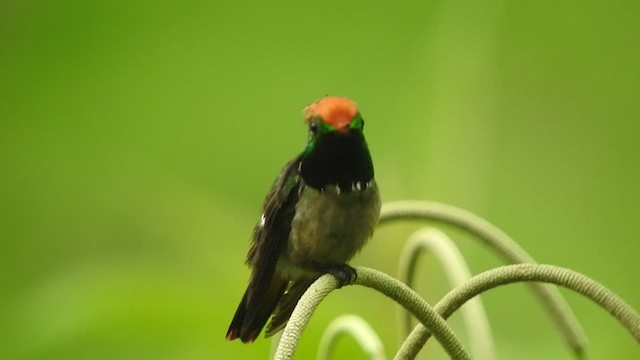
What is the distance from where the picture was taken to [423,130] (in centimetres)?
235

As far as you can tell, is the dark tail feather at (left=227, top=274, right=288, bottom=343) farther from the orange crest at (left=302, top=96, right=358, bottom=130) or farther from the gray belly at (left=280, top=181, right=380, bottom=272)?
the orange crest at (left=302, top=96, right=358, bottom=130)

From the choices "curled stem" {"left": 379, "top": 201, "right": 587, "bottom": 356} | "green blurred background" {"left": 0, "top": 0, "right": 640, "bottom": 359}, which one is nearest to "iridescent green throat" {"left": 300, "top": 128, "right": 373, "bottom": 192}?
"curled stem" {"left": 379, "top": 201, "right": 587, "bottom": 356}

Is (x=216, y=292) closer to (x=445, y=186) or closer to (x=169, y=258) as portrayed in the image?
(x=169, y=258)

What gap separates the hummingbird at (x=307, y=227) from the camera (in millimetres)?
1057

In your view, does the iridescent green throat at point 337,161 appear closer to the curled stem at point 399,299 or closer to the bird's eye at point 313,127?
the bird's eye at point 313,127

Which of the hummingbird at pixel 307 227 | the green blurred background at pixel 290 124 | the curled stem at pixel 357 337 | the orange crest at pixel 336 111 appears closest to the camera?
the orange crest at pixel 336 111

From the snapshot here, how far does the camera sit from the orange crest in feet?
3.04

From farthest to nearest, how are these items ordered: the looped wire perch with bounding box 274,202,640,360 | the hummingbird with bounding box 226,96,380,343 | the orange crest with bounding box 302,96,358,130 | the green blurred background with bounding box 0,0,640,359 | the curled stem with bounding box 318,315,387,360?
the green blurred background with bounding box 0,0,640,359 < the curled stem with bounding box 318,315,387,360 < the hummingbird with bounding box 226,96,380,343 < the orange crest with bounding box 302,96,358,130 < the looped wire perch with bounding box 274,202,640,360

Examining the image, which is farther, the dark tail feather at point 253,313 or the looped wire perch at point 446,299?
the dark tail feather at point 253,313

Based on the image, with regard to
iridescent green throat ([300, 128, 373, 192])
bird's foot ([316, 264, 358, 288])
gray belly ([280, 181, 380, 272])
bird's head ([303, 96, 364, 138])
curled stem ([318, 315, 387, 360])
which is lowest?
curled stem ([318, 315, 387, 360])

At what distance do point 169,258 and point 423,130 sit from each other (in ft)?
2.23

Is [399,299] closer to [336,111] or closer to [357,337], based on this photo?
[336,111]

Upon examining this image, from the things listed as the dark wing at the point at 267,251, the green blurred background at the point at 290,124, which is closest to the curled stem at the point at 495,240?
the dark wing at the point at 267,251

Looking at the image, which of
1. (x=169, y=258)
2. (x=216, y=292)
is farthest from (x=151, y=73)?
(x=216, y=292)
